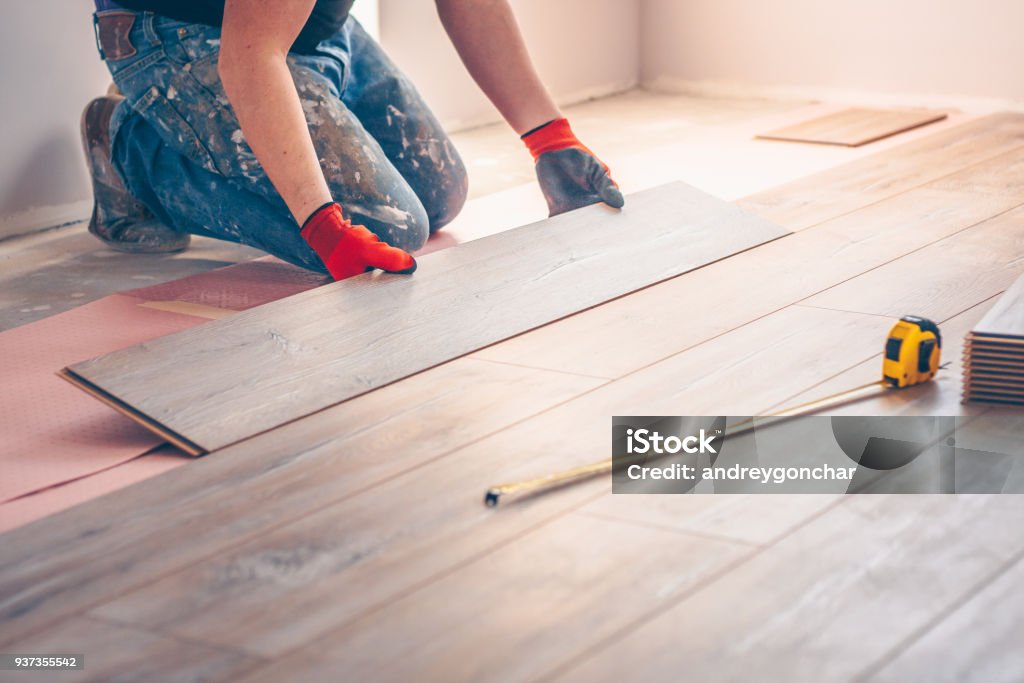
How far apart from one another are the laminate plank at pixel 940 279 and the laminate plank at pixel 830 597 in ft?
2.62

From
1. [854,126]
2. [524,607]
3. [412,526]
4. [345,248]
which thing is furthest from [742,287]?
[854,126]

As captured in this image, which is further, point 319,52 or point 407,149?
point 407,149

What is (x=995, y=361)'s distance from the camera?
1.63 metres

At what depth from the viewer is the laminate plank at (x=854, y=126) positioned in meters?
3.79

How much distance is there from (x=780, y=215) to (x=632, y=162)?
952 mm

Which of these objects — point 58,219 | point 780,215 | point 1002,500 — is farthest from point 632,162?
point 1002,500

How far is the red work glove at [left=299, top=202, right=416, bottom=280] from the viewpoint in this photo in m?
2.20

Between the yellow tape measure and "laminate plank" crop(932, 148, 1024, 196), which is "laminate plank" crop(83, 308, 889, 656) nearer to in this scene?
the yellow tape measure

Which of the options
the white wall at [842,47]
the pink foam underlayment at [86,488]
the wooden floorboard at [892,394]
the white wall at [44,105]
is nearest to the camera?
the pink foam underlayment at [86,488]

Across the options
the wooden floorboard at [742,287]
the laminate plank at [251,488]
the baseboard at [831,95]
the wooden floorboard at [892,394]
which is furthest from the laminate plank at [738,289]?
the baseboard at [831,95]

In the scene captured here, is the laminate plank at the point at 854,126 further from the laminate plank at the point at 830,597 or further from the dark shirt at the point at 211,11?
the laminate plank at the point at 830,597

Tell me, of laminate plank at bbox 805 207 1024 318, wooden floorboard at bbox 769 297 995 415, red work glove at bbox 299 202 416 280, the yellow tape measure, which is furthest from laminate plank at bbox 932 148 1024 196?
red work glove at bbox 299 202 416 280

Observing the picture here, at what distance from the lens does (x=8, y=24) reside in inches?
122

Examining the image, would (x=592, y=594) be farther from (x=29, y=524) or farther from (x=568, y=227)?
(x=568, y=227)
